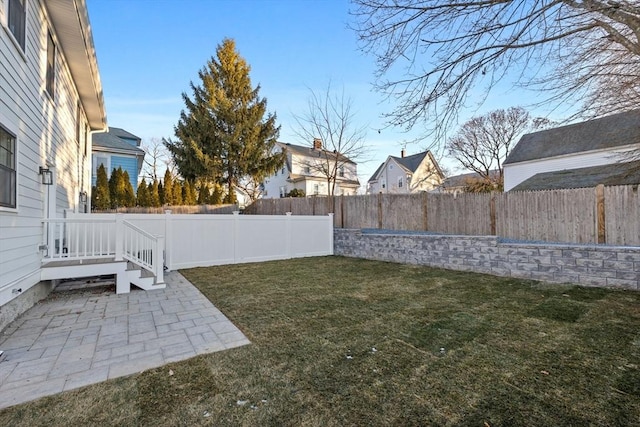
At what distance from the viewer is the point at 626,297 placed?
495 cm

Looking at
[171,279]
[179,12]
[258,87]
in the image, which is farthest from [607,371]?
[258,87]

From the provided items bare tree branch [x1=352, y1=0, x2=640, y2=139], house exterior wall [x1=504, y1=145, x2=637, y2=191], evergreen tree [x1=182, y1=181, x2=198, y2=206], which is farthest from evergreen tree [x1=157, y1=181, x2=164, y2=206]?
house exterior wall [x1=504, y1=145, x2=637, y2=191]

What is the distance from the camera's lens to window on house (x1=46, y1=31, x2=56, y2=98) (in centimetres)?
543

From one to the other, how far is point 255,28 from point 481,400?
33.4ft

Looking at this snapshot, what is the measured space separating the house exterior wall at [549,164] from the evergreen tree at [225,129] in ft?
51.6

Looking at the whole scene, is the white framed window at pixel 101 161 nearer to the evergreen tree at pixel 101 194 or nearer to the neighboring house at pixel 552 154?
the evergreen tree at pixel 101 194

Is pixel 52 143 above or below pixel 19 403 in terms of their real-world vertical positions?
above

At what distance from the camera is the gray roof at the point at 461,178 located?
25739 mm

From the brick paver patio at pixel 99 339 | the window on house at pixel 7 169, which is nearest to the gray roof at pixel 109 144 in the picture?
the brick paver patio at pixel 99 339

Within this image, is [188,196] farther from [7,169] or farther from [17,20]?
[7,169]

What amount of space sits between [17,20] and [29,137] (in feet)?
4.86

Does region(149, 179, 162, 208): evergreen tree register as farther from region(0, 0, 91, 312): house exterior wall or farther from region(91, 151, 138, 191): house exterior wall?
region(0, 0, 91, 312): house exterior wall

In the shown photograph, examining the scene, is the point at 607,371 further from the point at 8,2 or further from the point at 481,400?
the point at 8,2

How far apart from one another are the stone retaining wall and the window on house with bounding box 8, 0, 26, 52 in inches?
328
